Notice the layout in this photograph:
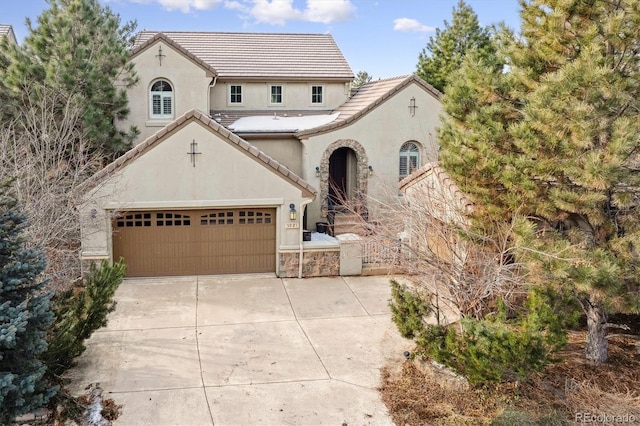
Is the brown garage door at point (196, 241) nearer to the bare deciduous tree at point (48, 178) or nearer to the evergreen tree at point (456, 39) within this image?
the bare deciduous tree at point (48, 178)

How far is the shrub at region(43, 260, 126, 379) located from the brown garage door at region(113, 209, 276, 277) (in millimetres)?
5594

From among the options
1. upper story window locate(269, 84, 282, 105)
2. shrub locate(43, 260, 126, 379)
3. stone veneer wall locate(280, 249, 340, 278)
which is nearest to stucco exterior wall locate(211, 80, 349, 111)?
upper story window locate(269, 84, 282, 105)

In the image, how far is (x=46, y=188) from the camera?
43.8 ft

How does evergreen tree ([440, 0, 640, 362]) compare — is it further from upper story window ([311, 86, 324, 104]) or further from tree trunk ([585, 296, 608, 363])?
upper story window ([311, 86, 324, 104])

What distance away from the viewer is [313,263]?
17.2 metres

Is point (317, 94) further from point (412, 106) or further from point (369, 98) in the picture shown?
point (412, 106)

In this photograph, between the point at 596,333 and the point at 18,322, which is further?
the point at 596,333

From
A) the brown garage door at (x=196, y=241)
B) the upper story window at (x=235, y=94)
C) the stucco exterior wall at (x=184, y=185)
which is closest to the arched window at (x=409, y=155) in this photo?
the stucco exterior wall at (x=184, y=185)

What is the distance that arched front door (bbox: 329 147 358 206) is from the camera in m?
23.3

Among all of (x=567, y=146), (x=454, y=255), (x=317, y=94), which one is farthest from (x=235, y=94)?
(x=567, y=146)

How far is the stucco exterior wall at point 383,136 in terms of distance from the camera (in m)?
21.8

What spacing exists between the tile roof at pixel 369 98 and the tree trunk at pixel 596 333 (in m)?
11.5

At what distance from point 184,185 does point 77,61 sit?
536 cm

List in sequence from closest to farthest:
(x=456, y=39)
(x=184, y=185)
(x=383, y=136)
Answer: (x=184, y=185)
(x=383, y=136)
(x=456, y=39)
